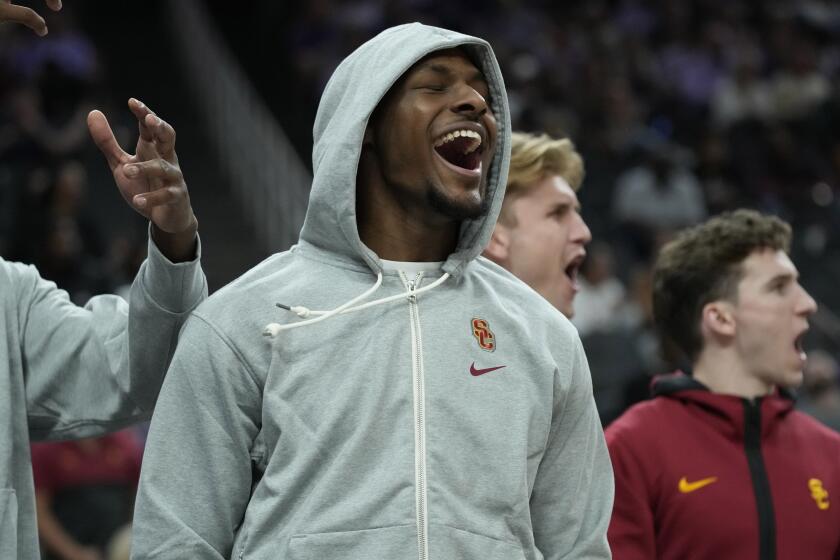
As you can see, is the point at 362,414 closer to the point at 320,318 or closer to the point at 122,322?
the point at 320,318

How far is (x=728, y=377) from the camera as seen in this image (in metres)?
4.13

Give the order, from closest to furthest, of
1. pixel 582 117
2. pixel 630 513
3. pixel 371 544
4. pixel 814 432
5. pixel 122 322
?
pixel 371 544, pixel 122 322, pixel 630 513, pixel 814 432, pixel 582 117

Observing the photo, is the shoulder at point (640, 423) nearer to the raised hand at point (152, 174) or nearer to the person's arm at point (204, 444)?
the person's arm at point (204, 444)

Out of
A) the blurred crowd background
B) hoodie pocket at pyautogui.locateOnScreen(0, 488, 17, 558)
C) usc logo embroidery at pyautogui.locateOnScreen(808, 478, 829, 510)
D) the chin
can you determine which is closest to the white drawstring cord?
the chin

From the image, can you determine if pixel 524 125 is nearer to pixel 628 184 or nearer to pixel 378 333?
pixel 628 184

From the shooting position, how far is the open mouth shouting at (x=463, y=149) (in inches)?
117

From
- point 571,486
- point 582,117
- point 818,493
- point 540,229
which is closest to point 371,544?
point 571,486

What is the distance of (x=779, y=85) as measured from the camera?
13.5 metres

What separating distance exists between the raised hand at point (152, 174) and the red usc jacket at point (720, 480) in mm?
1521

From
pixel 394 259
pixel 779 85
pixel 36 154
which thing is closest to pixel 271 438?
pixel 394 259

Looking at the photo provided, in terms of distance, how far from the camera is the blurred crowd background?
9.72 metres

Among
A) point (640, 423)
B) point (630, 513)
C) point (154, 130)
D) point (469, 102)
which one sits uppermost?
point (469, 102)

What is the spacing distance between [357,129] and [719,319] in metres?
1.65

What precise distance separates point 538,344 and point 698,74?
37.4 ft
